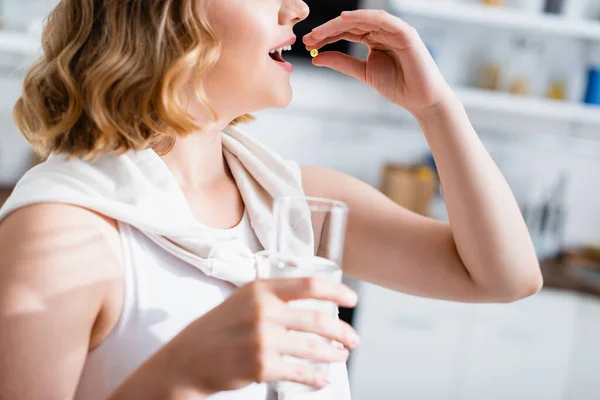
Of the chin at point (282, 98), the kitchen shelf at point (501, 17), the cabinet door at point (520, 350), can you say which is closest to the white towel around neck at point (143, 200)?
the chin at point (282, 98)

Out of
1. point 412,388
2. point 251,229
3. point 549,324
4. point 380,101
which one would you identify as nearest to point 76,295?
point 251,229

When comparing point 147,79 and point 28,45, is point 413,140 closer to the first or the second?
point 28,45

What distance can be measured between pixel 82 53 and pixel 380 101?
7.23 feet

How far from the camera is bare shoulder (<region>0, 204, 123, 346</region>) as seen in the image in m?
0.85

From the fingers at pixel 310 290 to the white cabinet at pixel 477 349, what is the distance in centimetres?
198

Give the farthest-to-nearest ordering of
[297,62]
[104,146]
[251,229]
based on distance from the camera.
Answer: [297,62] → [251,229] → [104,146]

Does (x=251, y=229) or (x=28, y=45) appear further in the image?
(x=28, y=45)

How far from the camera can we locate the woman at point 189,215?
73cm

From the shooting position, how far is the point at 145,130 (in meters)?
1.10

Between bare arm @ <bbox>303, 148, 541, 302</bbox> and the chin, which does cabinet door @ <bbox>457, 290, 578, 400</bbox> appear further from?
the chin

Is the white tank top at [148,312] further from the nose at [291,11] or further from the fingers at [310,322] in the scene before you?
the nose at [291,11]

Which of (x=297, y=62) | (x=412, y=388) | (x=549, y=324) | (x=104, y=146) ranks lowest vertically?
(x=412, y=388)

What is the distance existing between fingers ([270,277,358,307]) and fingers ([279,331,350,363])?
1.6 inches

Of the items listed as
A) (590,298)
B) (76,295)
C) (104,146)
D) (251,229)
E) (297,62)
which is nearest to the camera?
(76,295)
